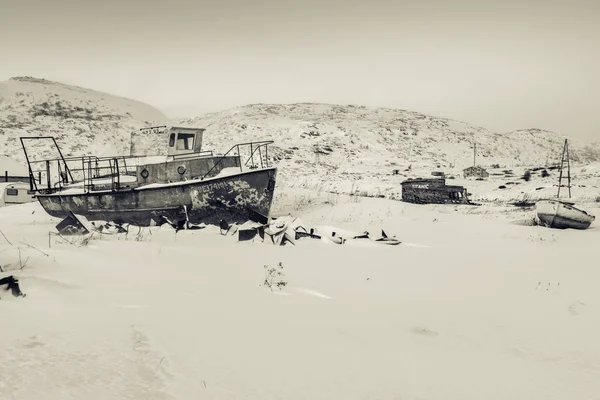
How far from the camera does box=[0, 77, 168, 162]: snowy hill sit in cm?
3506

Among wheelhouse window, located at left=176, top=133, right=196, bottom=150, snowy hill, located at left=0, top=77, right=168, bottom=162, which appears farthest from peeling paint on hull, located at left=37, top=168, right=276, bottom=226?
snowy hill, located at left=0, top=77, right=168, bottom=162

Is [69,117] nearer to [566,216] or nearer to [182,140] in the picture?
[182,140]

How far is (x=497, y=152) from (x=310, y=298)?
59.8m

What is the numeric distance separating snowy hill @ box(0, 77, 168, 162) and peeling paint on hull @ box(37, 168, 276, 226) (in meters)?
27.5

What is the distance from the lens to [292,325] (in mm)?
3064

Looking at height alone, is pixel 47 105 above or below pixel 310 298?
above

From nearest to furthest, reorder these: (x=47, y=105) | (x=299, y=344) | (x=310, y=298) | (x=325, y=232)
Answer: (x=299, y=344), (x=310, y=298), (x=325, y=232), (x=47, y=105)

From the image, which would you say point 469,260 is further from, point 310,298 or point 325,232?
point 310,298

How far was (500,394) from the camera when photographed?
2197 millimetres

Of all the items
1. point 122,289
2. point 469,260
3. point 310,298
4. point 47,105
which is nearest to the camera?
point 122,289

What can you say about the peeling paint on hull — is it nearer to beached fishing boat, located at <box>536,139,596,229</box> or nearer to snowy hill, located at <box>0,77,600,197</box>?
beached fishing boat, located at <box>536,139,596,229</box>

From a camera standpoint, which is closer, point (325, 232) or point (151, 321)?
point (151, 321)

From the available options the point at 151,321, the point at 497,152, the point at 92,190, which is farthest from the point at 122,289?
the point at 497,152

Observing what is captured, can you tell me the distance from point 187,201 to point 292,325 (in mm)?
7266
